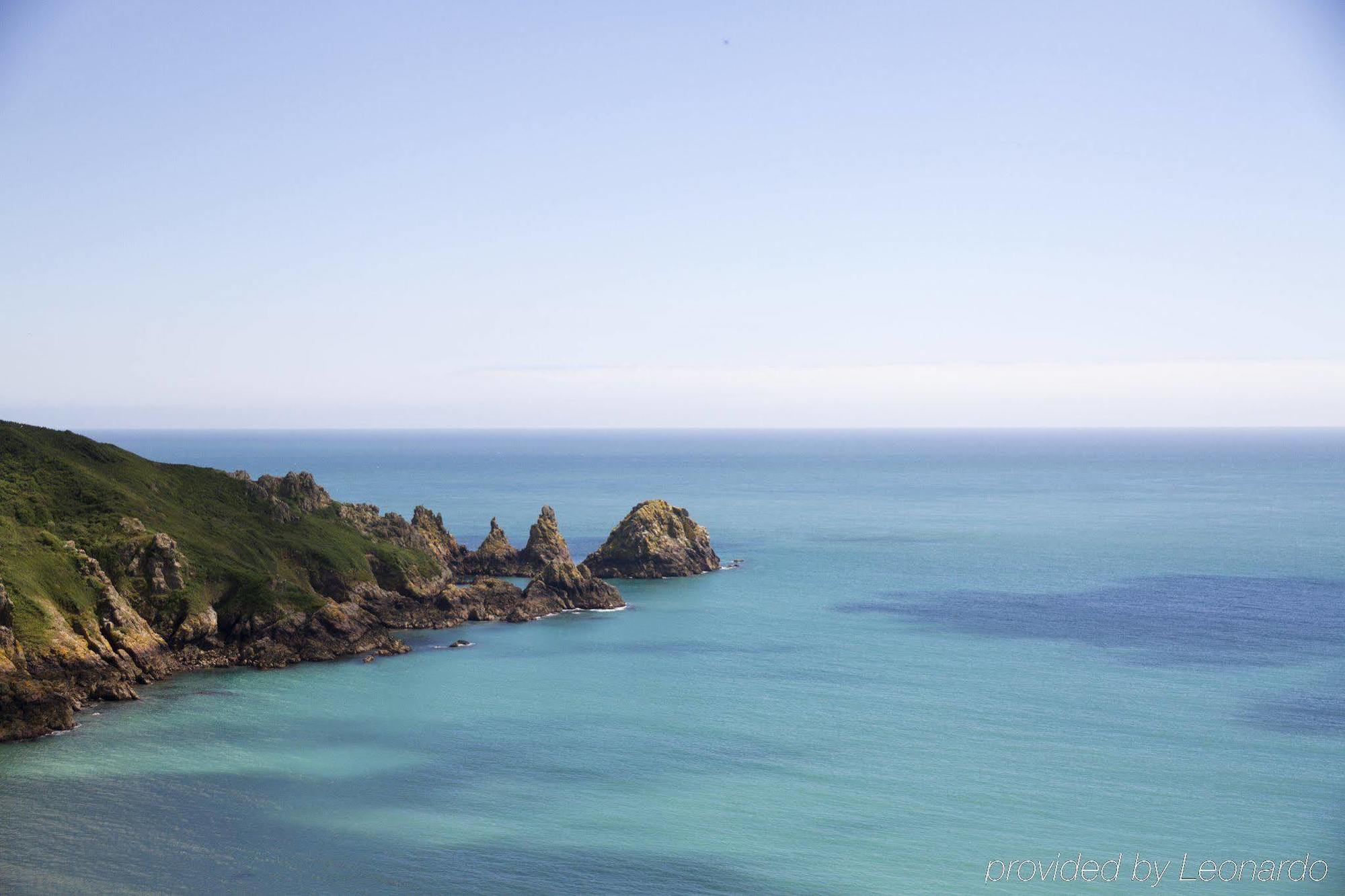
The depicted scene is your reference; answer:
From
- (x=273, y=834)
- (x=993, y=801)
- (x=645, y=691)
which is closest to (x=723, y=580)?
(x=645, y=691)

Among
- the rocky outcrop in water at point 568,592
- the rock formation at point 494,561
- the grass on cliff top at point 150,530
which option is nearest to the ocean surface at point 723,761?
the rocky outcrop in water at point 568,592

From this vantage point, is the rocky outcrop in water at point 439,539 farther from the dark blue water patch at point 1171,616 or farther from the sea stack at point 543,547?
the dark blue water patch at point 1171,616

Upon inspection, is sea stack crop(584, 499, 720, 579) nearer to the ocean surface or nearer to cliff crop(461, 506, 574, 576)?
cliff crop(461, 506, 574, 576)

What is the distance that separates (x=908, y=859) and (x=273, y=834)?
31597 millimetres

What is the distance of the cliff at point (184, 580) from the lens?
73875mm

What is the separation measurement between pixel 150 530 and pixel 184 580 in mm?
7769

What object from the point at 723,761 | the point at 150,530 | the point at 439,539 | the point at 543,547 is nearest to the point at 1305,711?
the point at 723,761

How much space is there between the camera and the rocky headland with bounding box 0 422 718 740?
74062 mm

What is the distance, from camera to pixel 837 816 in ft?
182

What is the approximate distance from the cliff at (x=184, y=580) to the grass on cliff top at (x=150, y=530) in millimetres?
161

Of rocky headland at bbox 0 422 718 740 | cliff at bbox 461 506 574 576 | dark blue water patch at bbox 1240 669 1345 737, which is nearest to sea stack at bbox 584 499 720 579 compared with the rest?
cliff at bbox 461 506 574 576

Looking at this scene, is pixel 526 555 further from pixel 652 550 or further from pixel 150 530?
pixel 150 530

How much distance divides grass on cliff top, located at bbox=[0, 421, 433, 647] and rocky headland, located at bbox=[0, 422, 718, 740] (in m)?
0.18

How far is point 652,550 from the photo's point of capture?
13612 cm
